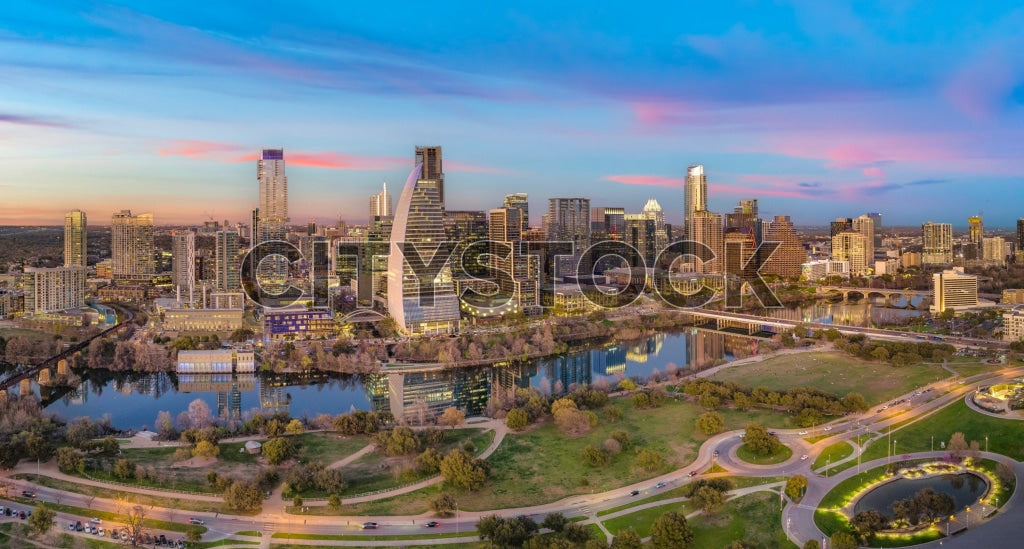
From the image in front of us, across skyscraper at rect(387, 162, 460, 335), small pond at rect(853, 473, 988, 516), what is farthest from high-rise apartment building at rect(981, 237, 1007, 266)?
small pond at rect(853, 473, 988, 516)

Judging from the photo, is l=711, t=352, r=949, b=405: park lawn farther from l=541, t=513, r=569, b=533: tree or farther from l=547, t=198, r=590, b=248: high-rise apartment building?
l=547, t=198, r=590, b=248: high-rise apartment building

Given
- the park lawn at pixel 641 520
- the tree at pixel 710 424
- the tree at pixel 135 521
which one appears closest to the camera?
the tree at pixel 135 521

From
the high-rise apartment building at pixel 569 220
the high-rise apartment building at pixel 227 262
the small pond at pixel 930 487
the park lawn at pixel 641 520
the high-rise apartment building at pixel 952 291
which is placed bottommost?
the park lawn at pixel 641 520

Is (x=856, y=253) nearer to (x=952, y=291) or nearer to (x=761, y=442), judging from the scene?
(x=952, y=291)

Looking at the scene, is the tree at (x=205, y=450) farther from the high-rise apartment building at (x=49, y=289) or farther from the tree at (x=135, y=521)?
the high-rise apartment building at (x=49, y=289)

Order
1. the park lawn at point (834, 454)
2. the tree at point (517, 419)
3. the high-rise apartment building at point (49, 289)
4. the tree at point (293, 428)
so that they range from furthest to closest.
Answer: the high-rise apartment building at point (49, 289) → the tree at point (517, 419) → the tree at point (293, 428) → the park lawn at point (834, 454)

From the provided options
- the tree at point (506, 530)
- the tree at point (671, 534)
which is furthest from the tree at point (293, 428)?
the tree at point (671, 534)

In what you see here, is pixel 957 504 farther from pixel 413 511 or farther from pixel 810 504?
pixel 413 511

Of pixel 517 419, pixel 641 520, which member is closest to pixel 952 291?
pixel 517 419
